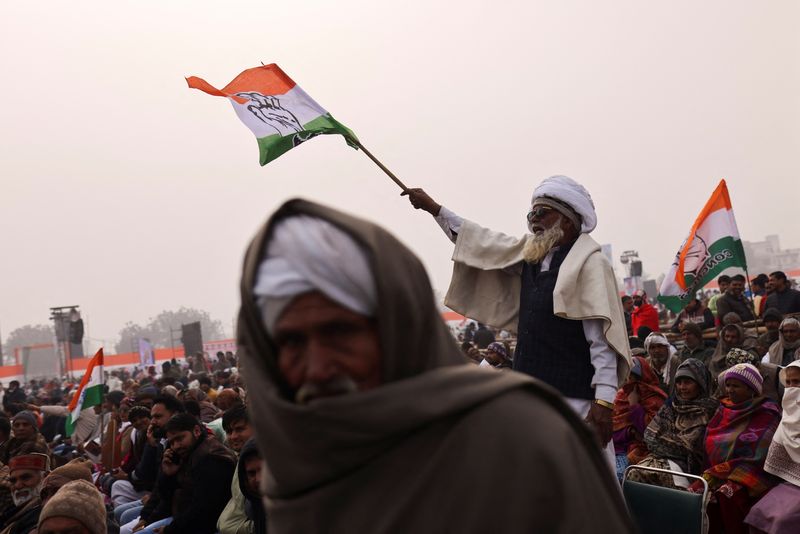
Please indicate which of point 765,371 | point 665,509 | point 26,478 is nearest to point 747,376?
point 765,371

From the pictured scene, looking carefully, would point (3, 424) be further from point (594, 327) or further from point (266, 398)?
point (266, 398)

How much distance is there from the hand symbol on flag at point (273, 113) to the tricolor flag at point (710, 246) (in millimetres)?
6690

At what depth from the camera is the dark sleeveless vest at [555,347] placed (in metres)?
3.32

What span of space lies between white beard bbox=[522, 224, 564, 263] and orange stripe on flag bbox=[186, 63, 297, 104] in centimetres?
195

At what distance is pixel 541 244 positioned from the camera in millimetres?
3352

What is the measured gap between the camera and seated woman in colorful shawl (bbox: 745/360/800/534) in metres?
4.99

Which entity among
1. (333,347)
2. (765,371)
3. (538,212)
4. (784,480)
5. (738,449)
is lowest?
(784,480)

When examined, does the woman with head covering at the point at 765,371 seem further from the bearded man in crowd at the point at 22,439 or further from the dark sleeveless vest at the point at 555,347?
the bearded man in crowd at the point at 22,439

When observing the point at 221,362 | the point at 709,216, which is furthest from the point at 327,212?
the point at 221,362

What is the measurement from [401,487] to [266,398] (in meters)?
0.26

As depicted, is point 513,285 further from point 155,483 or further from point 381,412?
point 155,483

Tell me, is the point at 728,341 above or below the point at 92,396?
below

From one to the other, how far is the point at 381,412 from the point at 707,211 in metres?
9.48

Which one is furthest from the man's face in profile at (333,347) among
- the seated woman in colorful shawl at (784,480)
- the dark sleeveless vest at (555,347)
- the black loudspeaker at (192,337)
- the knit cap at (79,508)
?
the black loudspeaker at (192,337)
